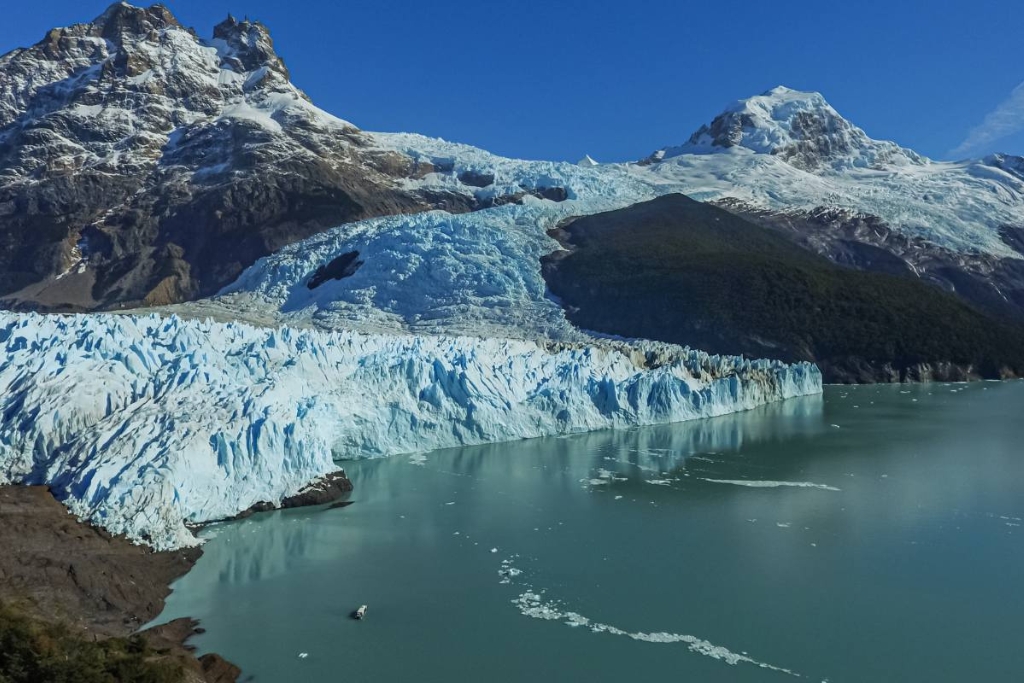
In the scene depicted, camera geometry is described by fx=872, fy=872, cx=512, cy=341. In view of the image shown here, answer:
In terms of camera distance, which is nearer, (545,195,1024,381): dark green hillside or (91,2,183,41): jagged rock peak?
(545,195,1024,381): dark green hillside

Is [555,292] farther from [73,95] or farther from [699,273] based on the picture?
[73,95]

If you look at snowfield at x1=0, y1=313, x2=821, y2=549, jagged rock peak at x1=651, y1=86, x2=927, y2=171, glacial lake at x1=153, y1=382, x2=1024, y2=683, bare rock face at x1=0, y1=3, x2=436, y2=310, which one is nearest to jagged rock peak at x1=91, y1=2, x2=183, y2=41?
bare rock face at x1=0, y1=3, x2=436, y2=310

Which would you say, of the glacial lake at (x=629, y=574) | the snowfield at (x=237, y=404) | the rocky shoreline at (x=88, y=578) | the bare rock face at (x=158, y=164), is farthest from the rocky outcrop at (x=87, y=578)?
the bare rock face at (x=158, y=164)

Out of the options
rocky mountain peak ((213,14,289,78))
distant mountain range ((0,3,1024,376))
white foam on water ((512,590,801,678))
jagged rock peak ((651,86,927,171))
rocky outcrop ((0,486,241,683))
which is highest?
rocky mountain peak ((213,14,289,78))

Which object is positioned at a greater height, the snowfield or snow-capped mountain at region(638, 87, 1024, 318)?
snow-capped mountain at region(638, 87, 1024, 318)

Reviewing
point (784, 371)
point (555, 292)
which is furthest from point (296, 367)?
point (555, 292)

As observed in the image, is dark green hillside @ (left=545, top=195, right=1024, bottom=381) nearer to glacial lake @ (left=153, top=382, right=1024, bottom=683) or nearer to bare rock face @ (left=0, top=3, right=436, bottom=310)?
glacial lake @ (left=153, top=382, right=1024, bottom=683)
